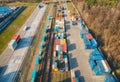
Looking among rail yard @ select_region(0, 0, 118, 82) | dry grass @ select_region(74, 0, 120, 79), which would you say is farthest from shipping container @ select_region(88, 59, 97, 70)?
dry grass @ select_region(74, 0, 120, 79)

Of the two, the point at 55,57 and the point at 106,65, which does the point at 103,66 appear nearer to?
the point at 106,65

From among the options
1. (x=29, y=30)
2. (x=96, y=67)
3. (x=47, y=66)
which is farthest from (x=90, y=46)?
(x=29, y=30)

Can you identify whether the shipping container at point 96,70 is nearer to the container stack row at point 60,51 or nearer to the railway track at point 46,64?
the container stack row at point 60,51

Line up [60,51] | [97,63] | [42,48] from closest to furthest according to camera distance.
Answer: [97,63] < [60,51] < [42,48]

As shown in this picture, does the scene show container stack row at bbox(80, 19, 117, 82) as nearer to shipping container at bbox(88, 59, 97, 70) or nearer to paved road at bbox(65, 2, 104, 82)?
shipping container at bbox(88, 59, 97, 70)

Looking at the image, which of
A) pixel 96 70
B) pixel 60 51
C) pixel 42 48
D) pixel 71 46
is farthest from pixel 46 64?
pixel 96 70

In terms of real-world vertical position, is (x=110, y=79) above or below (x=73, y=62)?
above

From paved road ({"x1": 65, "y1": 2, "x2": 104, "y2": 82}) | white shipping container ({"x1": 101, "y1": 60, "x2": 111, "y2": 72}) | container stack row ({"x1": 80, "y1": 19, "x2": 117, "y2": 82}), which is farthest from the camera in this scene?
white shipping container ({"x1": 101, "y1": 60, "x2": 111, "y2": 72})

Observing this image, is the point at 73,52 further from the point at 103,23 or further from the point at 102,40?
Result: the point at 103,23
